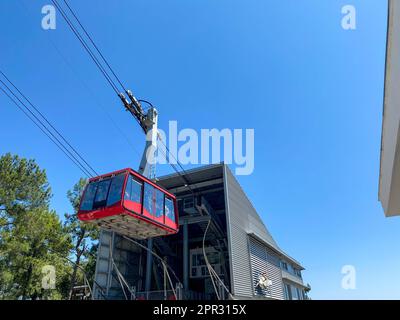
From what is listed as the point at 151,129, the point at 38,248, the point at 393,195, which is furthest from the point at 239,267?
the point at 38,248

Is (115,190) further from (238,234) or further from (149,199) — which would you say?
(238,234)

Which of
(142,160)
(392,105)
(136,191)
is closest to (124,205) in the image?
(136,191)

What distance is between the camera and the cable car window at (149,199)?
1092cm

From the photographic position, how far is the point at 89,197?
34.8 ft

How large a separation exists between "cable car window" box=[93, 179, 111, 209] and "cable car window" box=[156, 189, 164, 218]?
2.26 meters

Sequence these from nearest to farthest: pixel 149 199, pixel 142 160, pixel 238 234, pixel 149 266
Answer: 1. pixel 149 199
2. pixel 142 160
3. pixel 238 234
4. pixel 149 266

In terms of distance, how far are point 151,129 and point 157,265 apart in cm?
947

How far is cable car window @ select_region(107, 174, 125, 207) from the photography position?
32.3 ft

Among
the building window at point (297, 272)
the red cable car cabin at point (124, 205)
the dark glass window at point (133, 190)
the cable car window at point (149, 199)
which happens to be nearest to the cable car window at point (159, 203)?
the red cable car cabin at point (124, 205)

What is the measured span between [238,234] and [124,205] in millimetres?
8428

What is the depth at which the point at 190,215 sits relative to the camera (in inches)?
742

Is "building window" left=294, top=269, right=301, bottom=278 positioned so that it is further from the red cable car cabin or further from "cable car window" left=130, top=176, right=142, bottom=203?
"cable car window" left=130, top=176, right=142, bottom=203

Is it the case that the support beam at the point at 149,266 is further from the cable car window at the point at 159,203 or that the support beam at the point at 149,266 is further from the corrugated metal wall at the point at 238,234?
the cable car window at the point at 159,203
